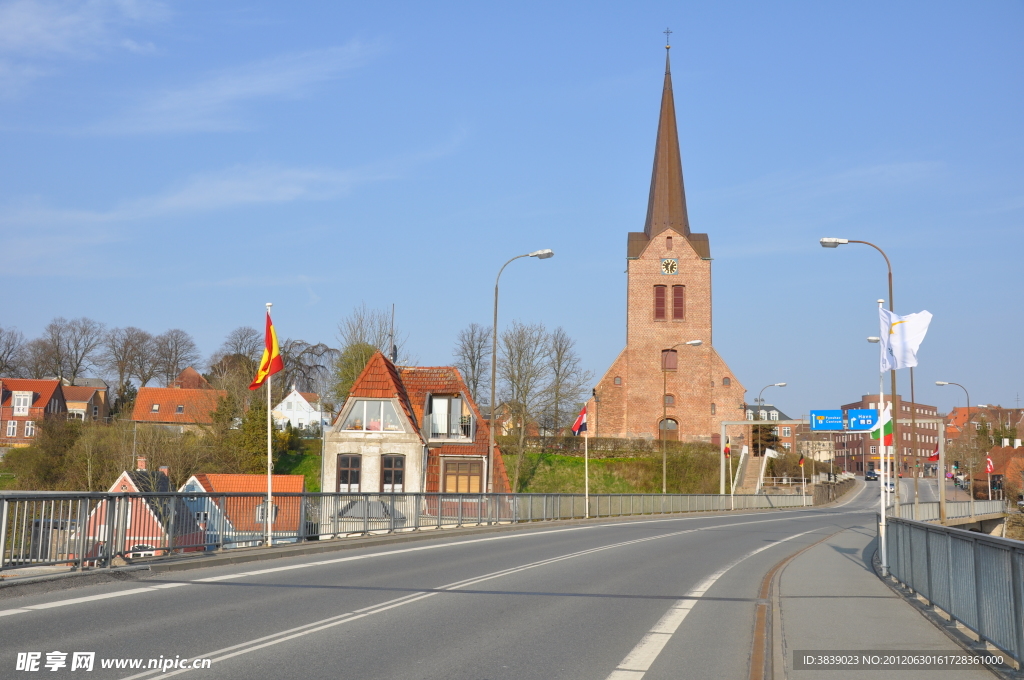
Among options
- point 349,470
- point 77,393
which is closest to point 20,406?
point 77,393

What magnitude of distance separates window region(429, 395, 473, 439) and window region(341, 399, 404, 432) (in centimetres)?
244

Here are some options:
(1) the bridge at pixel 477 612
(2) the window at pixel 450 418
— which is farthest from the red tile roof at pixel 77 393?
(1) the bridge at pixel 477 612

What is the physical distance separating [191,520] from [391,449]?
28.0 meters

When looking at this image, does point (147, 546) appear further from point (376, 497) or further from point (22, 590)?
point (376, 497)

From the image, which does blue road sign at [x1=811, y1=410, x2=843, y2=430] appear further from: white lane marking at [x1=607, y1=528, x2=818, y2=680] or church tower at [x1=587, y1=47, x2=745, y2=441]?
white lane marking at [x1=607, y1=528, x2=818, y2=680]

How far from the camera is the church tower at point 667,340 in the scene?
3081 inches

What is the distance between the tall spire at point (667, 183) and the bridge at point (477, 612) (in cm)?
6400

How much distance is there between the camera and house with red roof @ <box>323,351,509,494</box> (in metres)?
44.1

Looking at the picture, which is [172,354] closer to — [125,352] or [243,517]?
[125,352]

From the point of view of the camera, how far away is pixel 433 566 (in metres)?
16.8

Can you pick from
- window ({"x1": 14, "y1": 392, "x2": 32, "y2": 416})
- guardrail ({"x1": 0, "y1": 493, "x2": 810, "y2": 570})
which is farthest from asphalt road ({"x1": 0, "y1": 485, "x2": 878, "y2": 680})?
window ({"x1": 14, "y1": 392, "x2": 32, "y2": 416})

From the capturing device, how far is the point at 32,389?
302 feet

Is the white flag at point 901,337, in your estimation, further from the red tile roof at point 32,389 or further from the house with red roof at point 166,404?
the red tile roof at point 32,389

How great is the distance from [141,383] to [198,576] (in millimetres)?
93337
